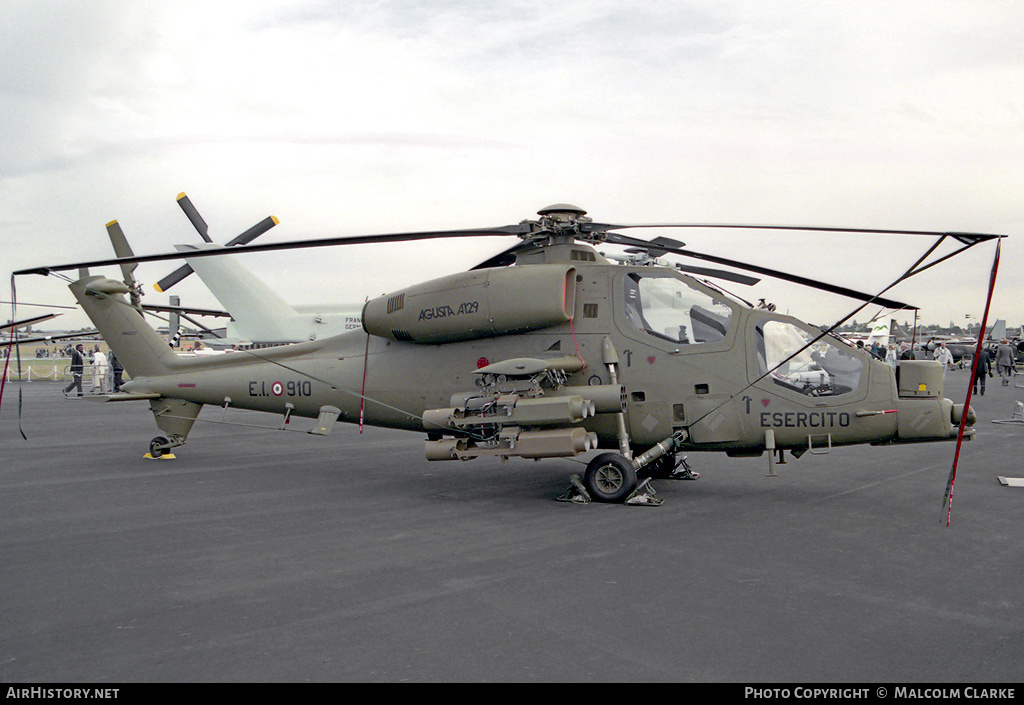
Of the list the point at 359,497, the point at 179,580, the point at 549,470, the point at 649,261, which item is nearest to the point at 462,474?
the point at 549,470

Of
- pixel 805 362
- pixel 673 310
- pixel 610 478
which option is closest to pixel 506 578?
pixel 610 478

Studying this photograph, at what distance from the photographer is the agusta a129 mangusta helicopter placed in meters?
8.35

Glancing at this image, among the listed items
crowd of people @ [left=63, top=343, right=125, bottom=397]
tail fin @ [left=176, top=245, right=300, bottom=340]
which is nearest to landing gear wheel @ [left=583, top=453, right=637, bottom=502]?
tail fin @ [left=176, top=245, right=300, bottom=340]

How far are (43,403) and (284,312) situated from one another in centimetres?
902

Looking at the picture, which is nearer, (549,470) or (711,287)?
(711,287)

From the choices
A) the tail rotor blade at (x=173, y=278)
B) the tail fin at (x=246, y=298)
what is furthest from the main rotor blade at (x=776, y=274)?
the tail rotor blade at (x=173, y=278)

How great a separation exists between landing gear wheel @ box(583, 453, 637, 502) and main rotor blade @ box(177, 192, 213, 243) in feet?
65.8

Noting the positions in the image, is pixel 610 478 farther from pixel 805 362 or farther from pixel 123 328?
pixel 123 328

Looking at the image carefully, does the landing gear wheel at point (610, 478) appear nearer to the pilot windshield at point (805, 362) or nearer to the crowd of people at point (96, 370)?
the pilot windshield at point (805, 362)

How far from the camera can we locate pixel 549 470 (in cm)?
1095

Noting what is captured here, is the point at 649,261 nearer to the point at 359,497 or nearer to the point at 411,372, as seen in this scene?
the point at 411,372

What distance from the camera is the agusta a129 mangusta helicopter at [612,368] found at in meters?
8.35

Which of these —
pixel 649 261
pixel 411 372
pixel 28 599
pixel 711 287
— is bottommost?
pixel 28 599

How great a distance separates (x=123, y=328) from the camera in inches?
472
